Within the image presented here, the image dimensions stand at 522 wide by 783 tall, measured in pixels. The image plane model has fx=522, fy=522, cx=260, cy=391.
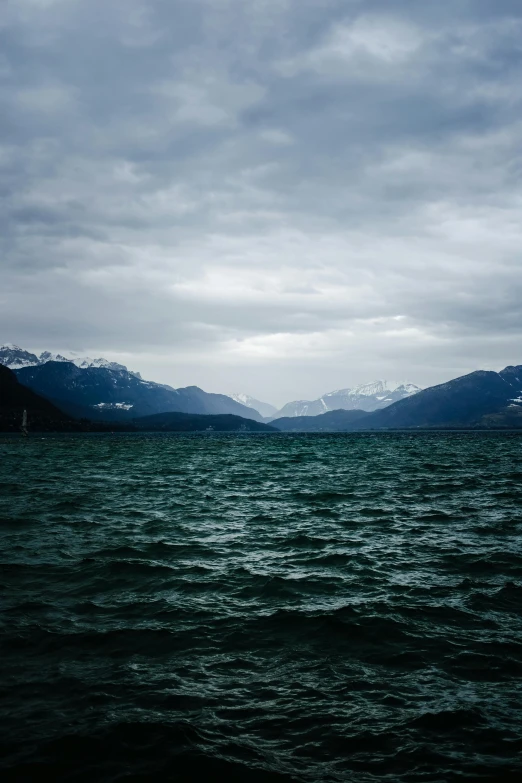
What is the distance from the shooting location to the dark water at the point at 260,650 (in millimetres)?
9617

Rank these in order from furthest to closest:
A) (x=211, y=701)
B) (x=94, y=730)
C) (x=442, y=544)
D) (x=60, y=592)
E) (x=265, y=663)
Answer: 1. (x=442, y=544)
2. (x=60, y=592)
3. (x=265, y=663)
4. (x=211, y=701)
5. (x=94, y=730)

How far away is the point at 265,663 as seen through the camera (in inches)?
527

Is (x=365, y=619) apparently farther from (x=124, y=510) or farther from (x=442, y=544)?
(x=124, y=510)

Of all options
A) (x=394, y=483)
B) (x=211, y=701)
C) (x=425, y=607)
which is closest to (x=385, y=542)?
(x=425, y=607)

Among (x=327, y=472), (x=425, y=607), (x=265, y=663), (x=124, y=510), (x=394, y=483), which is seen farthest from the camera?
(x=327, y=472)

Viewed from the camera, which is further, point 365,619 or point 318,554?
point 318,554

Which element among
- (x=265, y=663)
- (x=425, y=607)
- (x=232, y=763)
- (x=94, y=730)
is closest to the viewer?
(x=232, y=763)

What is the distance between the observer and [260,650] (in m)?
14.1

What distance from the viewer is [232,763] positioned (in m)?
9.35

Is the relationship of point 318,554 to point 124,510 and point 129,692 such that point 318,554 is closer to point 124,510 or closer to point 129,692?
→ point 129,692

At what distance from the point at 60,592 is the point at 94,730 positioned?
29.8 ft

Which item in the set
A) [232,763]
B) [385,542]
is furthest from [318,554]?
[232,763]

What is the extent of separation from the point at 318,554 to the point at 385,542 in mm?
→ 4276

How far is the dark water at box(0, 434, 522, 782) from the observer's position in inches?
379
